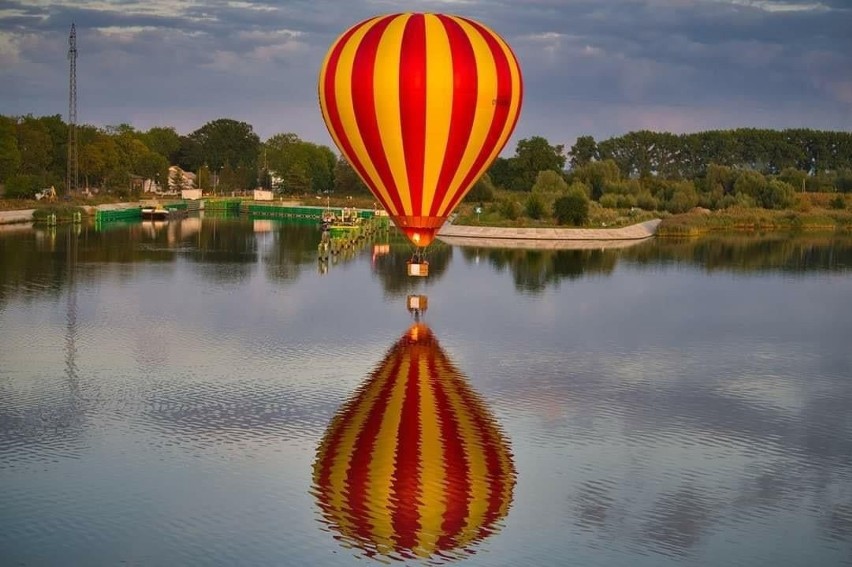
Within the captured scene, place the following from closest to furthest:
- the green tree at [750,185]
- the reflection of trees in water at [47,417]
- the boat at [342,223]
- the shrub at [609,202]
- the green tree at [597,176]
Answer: the reflection of trees in water at [47,417] → the boat at [342,223] → the shrub at [609,202] → the green tree at [750,185] → the green tree at [597,176]

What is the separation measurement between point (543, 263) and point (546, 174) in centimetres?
3660

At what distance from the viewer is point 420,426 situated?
75.6 feet

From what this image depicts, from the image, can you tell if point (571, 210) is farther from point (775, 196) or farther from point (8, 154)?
point (8, 154)

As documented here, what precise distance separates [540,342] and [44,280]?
20.1 metres

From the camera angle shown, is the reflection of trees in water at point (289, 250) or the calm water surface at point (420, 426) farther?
the reflection of trees in water at point (289, 250)

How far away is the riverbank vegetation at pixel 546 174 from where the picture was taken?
85938 mm

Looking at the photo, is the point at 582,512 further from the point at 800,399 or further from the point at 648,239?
the point at 648,239

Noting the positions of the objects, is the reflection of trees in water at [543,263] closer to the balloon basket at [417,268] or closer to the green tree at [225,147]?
the balloon basket at [417,268]

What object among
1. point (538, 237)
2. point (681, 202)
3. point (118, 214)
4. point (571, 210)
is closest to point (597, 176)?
point (681, 202)

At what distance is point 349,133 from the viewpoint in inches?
1314

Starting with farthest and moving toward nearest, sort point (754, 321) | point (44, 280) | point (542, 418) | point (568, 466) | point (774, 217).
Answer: point (774, 217) < point (44, 280) < point (754, 321) < point (542, 418) < point (568, 466)

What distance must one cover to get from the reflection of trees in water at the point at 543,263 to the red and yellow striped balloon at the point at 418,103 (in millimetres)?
12066

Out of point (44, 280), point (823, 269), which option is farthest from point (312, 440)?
point (823, 269)

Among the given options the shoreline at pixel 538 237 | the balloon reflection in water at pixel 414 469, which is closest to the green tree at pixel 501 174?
the shoreline at pixel 538 237
